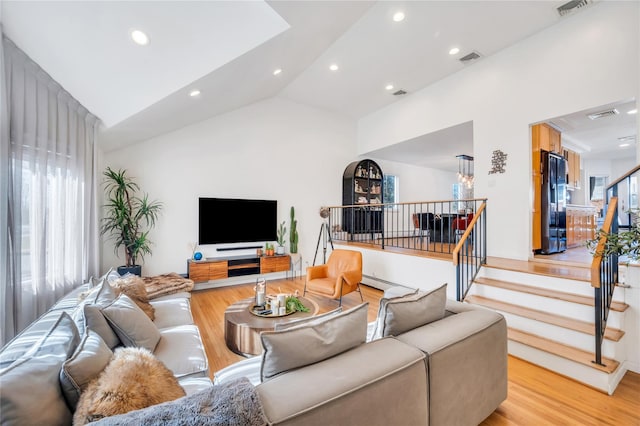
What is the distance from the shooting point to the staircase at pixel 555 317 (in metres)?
2.37

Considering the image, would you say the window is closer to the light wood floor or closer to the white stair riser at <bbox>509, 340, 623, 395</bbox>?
the white stair riser at <bbox>509, 340, 623, 395</bbox>

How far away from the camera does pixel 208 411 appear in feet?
2.93

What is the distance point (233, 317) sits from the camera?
9.23 feet

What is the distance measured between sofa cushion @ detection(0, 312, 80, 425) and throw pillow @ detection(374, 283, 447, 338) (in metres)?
1.49

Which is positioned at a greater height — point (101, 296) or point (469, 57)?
point (469, 57)

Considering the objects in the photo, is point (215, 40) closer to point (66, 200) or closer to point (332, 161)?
point (66, 200)

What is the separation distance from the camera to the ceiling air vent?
4531 mm

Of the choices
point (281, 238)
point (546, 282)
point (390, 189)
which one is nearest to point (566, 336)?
point (546, 282)

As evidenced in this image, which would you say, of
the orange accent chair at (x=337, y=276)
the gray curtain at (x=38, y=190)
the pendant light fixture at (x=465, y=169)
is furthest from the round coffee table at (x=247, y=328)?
the pendant light fixture at (x=465, y=169)

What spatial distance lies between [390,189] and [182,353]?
7306 mm

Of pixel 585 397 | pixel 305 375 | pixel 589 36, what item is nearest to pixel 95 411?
pixel 305 375

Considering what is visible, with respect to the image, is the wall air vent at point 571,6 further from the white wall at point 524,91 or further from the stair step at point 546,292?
the stair step at point 546,292

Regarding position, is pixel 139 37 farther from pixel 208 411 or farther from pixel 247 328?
pixel 208 411

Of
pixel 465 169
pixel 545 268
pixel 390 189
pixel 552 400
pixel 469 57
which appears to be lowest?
pixel 552 400
